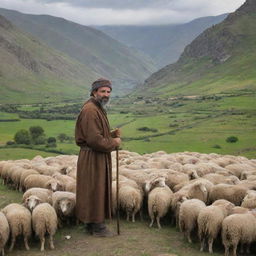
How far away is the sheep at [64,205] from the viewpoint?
1152cm

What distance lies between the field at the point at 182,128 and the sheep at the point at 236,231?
42.5 metres

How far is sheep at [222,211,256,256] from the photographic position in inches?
379

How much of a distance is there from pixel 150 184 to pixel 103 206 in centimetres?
303

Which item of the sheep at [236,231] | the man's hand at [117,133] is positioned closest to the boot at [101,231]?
the man's hand at [117,133]

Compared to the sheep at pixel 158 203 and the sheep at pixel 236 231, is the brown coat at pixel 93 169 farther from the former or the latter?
the sheep at pixel 236 231

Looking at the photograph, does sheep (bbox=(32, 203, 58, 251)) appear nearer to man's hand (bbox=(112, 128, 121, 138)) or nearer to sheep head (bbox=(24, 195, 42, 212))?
sheep head (bbox=(24, 195, 42, 212))

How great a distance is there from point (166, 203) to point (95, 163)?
9.11ft

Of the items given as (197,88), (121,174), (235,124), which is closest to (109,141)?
(121,174)

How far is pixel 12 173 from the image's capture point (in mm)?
17844

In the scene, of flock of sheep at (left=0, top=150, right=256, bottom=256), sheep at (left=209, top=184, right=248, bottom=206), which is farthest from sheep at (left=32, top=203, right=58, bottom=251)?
sheep at (left=209, top=184, right=248, bottom=206)

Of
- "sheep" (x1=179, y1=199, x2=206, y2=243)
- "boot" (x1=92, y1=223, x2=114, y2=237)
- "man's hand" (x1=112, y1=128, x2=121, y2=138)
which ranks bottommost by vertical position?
"boot" (x1=92, y1=223, x2=114, y2=237)

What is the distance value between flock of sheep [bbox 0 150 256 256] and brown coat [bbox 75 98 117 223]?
92 centimetres

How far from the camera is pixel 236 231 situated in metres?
9.61

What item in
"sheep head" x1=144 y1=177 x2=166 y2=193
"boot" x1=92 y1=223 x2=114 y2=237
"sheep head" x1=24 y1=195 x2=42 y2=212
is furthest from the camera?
"sheep head" x1=144 y1=177 x2=166 y2=193
